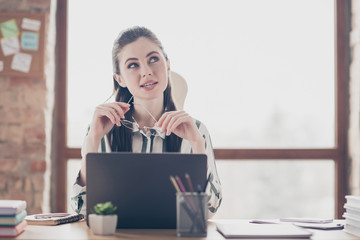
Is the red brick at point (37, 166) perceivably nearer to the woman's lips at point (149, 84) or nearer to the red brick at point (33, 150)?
the red brick at point (33, 150)

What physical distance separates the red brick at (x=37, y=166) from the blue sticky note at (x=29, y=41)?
0.71m

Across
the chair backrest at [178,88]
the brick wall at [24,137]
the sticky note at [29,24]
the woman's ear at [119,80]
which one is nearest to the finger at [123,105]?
the woman's ear at [119,80]

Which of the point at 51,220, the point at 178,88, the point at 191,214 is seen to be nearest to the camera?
the point at 191,214

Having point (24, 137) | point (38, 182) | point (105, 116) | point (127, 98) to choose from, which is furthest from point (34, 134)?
point (105, 116)

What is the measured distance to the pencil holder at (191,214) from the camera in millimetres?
1281

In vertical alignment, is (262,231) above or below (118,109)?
below

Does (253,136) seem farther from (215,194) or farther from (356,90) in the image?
(215,194)

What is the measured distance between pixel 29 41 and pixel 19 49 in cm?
8

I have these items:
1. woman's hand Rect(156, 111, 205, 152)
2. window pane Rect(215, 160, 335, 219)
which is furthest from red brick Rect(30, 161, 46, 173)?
woman's hand Rect(156, 111, 205, 152)

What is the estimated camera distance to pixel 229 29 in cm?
329

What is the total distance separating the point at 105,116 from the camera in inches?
68.9

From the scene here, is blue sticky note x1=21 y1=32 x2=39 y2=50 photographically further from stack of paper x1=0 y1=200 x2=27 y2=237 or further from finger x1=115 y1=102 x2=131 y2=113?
stack of paper x1=0 y1=200 x2=27 y2=237

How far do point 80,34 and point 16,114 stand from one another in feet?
2.29

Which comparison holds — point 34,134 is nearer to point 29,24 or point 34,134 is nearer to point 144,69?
point 29,24
